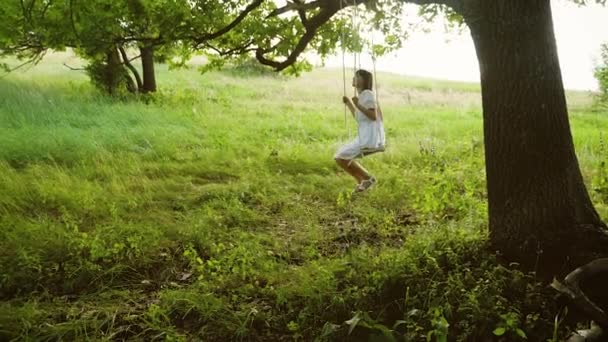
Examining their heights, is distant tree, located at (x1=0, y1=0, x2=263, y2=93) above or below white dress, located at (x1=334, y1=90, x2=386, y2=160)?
above

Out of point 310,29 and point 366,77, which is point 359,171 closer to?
point 366,77

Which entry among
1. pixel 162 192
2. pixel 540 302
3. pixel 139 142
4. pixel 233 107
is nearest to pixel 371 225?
pixel 540 302

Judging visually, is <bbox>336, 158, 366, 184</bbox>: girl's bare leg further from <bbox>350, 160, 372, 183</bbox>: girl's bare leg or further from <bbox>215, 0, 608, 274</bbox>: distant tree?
<bbox>215, 0, 608, 274</bbox>: distant tree

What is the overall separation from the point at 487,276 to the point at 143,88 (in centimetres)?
1531

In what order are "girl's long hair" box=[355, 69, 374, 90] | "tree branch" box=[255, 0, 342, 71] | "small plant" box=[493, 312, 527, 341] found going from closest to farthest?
"small plant" box=[493, 312, 527, 341], "tree branch" box=[255, 0, 342, 71], "girl's long hair" box=[355, 69, 374, 90]

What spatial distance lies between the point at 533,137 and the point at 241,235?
11.0 ft

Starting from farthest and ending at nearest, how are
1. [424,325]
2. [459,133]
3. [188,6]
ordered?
[459,133] → [188,6] → [424,325]

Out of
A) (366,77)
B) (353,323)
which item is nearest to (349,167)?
(366,77)

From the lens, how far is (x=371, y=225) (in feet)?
20.2

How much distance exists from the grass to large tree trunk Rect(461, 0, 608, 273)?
429 millimetres

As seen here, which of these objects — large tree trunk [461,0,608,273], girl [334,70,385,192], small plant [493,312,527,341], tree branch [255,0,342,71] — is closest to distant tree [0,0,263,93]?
tree branch [255,0,342,71]

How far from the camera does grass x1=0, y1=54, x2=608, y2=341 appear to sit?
383cm

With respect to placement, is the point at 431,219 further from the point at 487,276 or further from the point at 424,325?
the point at 424,325

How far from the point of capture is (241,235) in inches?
226
